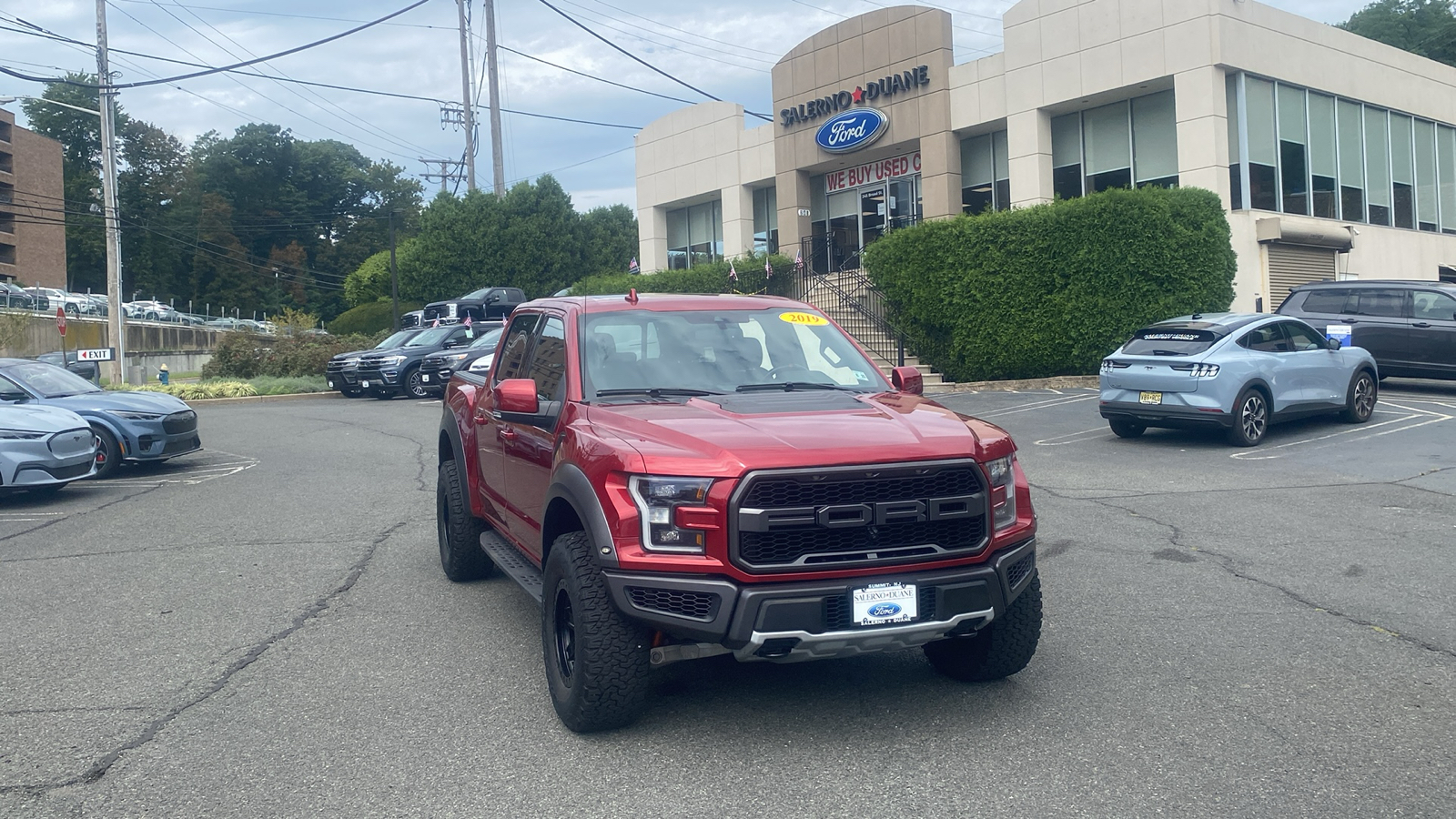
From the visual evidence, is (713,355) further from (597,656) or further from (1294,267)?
(1294,267)

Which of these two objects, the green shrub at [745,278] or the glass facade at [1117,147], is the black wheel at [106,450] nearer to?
the green shrub at [745,278]

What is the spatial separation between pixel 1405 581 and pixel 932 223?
56.2 ft

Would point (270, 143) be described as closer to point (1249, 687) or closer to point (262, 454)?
point (262, 454)

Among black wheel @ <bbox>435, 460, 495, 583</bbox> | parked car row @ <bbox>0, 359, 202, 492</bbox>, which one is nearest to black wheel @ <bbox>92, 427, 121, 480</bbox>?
parked car row @ <bbox>0, 359, 202, 492</bbox>

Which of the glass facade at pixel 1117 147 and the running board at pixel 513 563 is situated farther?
the glass facade at pixel 1117 147

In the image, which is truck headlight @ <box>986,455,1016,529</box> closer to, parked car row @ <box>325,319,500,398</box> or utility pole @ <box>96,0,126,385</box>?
parked car row @ <box>325,319,500,398</box>

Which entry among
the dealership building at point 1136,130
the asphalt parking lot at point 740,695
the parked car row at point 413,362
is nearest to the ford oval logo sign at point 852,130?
the dealership building at point 1136,130

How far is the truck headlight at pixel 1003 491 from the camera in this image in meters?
4.57

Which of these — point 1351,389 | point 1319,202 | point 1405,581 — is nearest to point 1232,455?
point 1351,389

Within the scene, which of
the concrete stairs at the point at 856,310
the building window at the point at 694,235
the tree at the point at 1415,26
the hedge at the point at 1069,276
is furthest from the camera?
the tree at the point at 1415,26

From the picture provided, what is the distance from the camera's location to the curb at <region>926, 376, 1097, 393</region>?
21.8 metres

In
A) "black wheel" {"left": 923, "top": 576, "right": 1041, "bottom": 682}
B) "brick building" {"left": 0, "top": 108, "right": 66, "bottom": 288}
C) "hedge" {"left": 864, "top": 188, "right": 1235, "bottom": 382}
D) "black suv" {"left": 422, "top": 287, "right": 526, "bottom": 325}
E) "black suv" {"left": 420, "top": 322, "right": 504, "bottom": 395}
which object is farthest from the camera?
"brick building" {"left": 0, "top": 108, "right": 66, "bottom": 288}

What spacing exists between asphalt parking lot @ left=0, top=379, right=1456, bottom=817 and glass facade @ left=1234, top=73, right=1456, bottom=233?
17.0m

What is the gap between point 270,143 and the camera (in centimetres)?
9794
